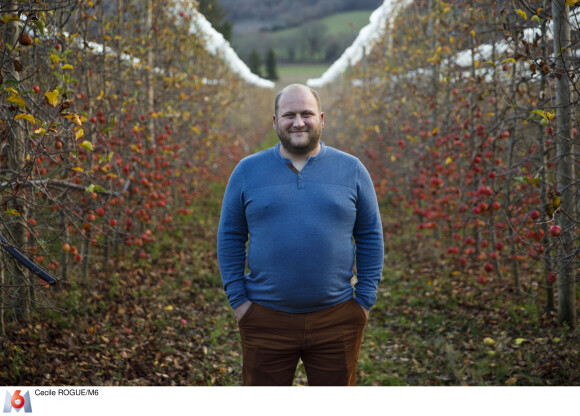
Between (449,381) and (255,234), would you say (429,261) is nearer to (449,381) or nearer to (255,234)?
(449,381)

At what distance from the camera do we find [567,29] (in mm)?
4816

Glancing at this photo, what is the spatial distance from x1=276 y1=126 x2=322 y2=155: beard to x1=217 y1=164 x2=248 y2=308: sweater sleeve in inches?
11.6

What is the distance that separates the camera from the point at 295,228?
2871mm

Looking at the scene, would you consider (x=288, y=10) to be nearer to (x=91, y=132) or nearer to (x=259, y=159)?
(x=91, y=132)


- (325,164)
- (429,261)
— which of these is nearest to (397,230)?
(429,261)

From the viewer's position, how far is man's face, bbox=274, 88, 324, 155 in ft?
9.48

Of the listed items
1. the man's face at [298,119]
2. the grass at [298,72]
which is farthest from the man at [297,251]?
the grass at [298,72]

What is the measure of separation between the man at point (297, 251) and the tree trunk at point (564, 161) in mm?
2355

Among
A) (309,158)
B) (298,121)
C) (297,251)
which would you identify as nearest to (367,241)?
(297,251)

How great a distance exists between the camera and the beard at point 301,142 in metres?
2.91

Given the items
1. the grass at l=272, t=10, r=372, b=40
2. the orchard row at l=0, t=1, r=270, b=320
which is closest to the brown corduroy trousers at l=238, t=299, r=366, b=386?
the orchard row at l=0, t=1, r=270, b=320

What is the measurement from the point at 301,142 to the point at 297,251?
0.58m
